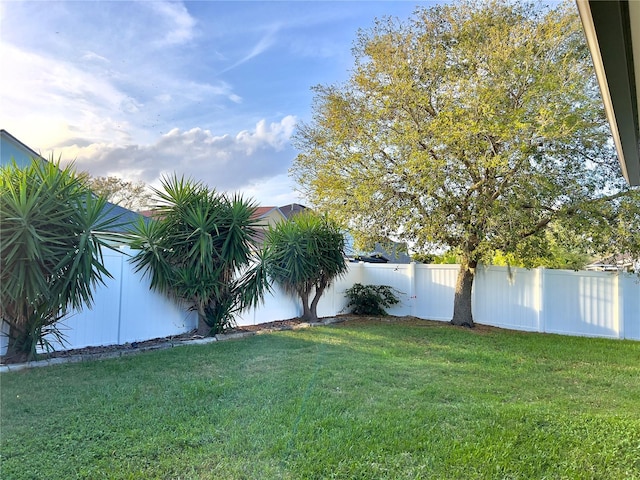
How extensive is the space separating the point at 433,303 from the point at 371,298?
1.66 meters

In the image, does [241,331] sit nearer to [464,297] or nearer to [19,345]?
[19,345]

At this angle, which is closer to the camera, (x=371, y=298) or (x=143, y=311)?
(x=143, y=311)

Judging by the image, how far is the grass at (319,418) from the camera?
8.84 feet

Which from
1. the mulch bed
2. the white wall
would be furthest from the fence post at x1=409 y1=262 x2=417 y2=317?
the white wall

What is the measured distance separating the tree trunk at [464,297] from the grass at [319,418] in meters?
3.69

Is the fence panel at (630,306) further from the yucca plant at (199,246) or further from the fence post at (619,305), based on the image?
the yucca plant at (199,246)

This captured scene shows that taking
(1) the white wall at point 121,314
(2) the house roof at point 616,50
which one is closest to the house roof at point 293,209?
(1) the white wall at point 121,314

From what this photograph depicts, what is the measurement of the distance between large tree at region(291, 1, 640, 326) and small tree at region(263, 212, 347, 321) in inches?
25.5

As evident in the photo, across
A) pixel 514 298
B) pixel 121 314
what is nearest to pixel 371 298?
pixel 514 298

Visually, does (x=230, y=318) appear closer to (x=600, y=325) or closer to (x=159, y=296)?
(x=159, y=296)

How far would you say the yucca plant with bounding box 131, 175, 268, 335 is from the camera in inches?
273

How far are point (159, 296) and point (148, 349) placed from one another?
121cm

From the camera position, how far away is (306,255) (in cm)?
920

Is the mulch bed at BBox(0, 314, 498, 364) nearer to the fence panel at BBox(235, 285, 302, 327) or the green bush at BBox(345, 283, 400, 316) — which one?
the fence panel at BBox(235, 285, 302, 327)
